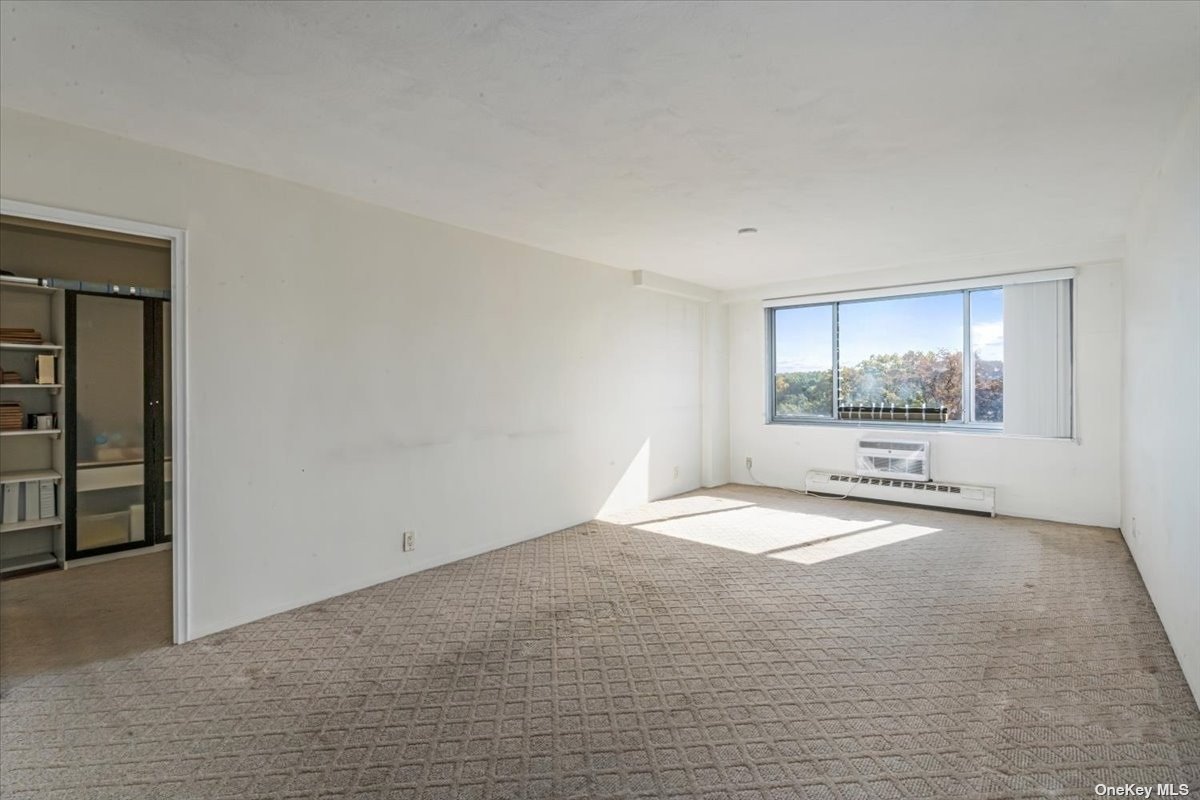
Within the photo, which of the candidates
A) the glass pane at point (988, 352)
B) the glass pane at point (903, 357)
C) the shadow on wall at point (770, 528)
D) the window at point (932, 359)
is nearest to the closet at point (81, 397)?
the shadow on wall at point (770, 528)

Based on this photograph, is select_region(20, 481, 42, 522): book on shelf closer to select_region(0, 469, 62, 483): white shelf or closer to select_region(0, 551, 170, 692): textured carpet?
select_region(0, 469, 62, 483): white shelf

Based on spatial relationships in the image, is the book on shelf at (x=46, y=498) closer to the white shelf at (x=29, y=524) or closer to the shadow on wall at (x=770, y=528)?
the white shelf at (x=29, y=524)

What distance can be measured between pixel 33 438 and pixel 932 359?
7.70 m

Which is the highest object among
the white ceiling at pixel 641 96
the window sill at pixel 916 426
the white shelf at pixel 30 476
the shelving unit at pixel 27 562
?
the white ceiling at pixel 641 96

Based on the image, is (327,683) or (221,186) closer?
(327,683)

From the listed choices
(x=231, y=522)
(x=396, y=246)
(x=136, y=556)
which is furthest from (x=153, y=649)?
Answer: (x=396, y=246)

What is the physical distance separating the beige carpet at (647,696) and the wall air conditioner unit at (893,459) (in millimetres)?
1939

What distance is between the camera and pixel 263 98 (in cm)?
236

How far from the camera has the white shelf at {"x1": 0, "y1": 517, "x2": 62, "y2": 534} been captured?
400 cm

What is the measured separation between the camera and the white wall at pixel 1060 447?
4.93 metres

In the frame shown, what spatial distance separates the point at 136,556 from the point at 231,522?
2.23m

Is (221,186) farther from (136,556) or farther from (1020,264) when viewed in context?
(1020,264)
